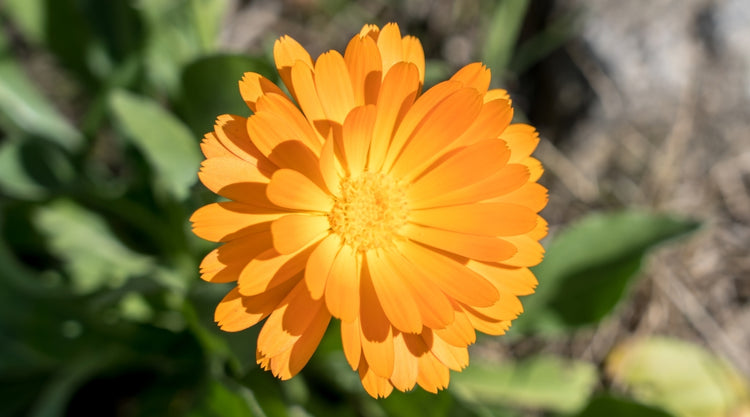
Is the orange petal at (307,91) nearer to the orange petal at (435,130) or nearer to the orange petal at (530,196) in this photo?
the orange petal at (435,130)

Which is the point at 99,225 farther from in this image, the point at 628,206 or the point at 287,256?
the point at 628,206

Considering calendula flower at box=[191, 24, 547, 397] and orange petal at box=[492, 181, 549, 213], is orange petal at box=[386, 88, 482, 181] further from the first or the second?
orange petal at box=[492, 181, 549, 213]

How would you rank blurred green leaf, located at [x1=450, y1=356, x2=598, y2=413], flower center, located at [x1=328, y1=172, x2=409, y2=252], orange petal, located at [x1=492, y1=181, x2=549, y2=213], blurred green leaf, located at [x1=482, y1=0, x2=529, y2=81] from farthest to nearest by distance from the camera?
1. blurred green leaf, located at [x1=482, y1=0, x2=529, y2=81]
2. blurred green leaf, located at [x1=450, y1=356, x2=598, y2=413]
3. flower center, located at [x1=328, y1=172, x2=409, y2=252]
4. orange petal, located at [x1=492, y1=181, x2=549, y2=213]

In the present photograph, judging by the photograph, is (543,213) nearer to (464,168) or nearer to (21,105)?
(464,168)

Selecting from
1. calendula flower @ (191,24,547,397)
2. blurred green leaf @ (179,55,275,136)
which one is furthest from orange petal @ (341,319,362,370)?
blurred green leaf @ (179,55,275,136)

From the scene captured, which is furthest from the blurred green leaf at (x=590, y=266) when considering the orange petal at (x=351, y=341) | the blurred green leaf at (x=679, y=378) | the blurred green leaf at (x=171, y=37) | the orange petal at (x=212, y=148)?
the blurred green leaf at (x=171, y=37)

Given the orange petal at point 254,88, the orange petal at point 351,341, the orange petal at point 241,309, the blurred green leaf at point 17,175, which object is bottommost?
the orange petal at point 351,341

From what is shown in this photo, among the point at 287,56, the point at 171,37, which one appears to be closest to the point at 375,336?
the point at 287,56
